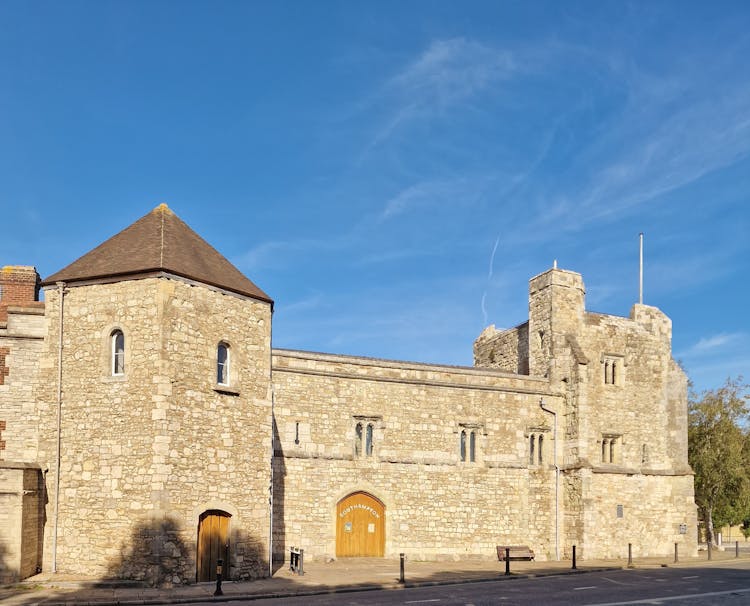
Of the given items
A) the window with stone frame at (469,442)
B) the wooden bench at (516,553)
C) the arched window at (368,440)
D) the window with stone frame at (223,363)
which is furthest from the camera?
the window with stone frame at (469,442)

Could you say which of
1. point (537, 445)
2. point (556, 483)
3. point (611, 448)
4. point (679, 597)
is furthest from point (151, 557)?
point (611, 448)

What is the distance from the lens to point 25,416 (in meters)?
21.5

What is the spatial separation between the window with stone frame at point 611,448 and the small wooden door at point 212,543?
16.9 metres

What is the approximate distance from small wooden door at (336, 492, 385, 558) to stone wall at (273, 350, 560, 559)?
0.32 meters

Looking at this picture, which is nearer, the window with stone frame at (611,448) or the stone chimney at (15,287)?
the stone chimney at (15,287)

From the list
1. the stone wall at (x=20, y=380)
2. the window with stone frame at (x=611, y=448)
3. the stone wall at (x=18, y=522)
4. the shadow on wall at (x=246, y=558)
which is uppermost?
the stone wall at (x=20, y=380)

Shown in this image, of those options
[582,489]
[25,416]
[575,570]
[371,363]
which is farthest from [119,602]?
[582,489]

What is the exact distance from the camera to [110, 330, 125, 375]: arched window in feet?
70.6

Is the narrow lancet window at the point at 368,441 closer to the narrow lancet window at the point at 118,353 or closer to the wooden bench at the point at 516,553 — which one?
the wooden bench at the point at 516,553

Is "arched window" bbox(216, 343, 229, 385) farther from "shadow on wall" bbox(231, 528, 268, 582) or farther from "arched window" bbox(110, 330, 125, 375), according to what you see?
"shadow on wall" bbox(231, 528, 268, 582)

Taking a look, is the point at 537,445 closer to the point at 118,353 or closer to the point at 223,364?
the point at 223,364

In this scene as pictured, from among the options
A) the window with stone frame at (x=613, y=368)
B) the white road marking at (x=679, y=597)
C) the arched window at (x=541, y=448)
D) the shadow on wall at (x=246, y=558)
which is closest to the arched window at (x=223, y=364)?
the shadow on wall at (x=246, y=558)

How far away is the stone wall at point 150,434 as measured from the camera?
66.6 feet

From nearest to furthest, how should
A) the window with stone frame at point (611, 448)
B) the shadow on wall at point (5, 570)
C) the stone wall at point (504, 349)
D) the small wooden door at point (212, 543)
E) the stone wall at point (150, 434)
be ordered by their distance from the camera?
the shadow on wall at point (5, 570)
the stone wall at point (150, 434)
the small wooden door at point (212, 543)
the window with stone frame at point (611, 448)
the stone wall at point (504, 349)
